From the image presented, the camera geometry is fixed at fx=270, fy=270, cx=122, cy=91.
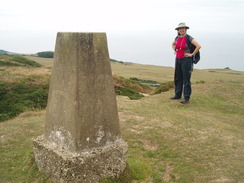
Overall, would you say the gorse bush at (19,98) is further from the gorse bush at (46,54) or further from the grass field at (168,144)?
the gorse bush at (46,54)

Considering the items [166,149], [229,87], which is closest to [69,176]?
Answer: [166,149]

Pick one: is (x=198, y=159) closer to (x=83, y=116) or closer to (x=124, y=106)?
(x=83, y=116)

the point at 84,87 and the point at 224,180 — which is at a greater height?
the point at 84,87

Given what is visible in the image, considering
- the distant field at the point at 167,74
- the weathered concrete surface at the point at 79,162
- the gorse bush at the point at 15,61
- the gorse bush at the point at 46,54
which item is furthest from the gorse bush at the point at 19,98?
the gorse bush at the point at 46,54

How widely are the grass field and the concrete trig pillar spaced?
0.50m

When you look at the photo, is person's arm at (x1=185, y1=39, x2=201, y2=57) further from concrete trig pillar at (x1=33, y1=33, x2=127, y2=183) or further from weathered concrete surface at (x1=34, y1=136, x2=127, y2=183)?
weathered concrete surface at (x1=34, y1=136, x2=127, y2=183)

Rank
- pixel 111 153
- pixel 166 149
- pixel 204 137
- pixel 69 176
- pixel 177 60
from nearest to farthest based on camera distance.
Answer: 1. pixel 69 176
2. pixel 111 153
3. pixel 166 149
4. pixel 204 137
5. pixel 177 60

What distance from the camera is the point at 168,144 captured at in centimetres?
789

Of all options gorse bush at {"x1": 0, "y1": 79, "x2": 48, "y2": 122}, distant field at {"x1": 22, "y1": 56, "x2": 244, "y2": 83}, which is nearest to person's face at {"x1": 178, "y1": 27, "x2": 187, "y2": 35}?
gorse bush at {"x1": 0, "y1": 79, "x2": 48, "y2": 122}

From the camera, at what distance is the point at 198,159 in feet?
23.0

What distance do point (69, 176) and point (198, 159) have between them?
3494mm

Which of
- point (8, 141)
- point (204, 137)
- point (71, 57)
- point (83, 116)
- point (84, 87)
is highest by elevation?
point (71, 57)

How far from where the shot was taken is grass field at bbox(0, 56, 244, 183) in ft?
20.5

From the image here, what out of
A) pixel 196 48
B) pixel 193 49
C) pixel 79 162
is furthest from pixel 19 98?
pixel 79 162
